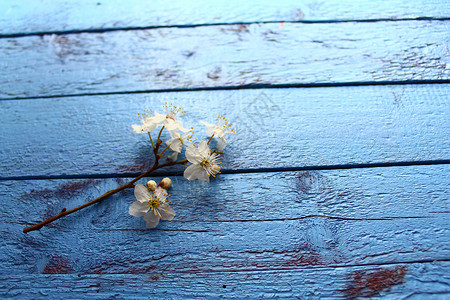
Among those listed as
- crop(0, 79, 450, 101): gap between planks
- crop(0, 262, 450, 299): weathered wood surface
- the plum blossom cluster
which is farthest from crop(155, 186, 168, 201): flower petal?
crop(0, 79, 450, 101): gap between planks

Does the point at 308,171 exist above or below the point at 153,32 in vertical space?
below

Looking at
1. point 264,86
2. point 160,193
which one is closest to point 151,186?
point 160,193

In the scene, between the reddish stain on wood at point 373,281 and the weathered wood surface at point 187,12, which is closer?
the reddish stain on wood at point 373,281

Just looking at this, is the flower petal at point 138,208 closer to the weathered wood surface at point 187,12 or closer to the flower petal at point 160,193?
the flower petal at point 160,193

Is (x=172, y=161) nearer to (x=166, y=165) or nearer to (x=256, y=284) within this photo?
(x=166, y=165)

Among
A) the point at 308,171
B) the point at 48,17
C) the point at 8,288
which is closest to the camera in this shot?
the point at 8,288

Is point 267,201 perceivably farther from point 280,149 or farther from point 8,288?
point 8,288

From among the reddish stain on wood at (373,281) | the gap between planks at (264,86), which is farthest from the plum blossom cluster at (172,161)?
the reddish stain on wood at (373,281)

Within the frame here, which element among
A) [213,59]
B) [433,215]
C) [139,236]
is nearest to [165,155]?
[139,236]
